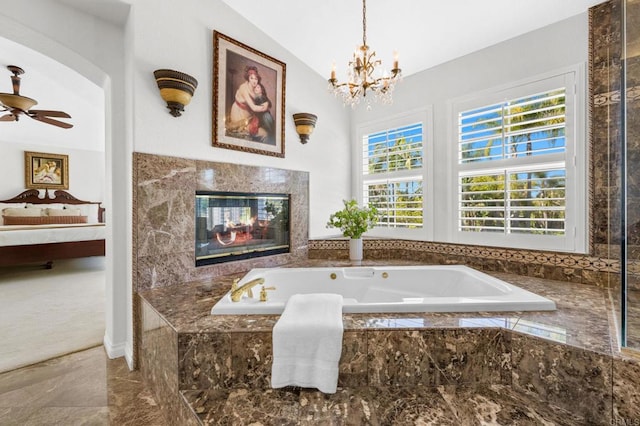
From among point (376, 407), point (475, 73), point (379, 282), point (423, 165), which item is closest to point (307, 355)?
point (376, 407)

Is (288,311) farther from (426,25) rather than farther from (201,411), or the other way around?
(426,25)

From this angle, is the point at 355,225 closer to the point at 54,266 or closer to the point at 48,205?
the point at 54,266

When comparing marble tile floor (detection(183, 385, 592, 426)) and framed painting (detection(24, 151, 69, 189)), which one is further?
framed painting (detection(24, 151, 69, 189))

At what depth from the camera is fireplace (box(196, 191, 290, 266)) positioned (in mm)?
2338

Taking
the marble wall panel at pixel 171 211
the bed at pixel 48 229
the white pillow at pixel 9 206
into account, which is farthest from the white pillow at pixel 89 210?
the marble wall panel at pixel 171 211

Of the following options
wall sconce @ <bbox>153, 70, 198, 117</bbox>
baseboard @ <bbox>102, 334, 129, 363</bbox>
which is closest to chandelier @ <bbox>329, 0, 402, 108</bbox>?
wall sconce @ <bbox>153, 70, 198, 117</bbox>

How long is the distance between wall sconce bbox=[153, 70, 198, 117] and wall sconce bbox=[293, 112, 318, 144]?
1064 mm

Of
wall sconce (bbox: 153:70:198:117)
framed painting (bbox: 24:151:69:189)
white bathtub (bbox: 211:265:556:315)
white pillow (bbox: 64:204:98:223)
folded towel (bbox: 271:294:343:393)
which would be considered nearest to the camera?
folded towel (bbox: 271:294:343:393)

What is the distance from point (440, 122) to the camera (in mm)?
2844

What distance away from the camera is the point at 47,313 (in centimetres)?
283

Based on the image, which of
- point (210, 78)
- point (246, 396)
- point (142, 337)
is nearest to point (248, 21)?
point (210, 78)

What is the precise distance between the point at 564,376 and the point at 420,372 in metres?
0.57

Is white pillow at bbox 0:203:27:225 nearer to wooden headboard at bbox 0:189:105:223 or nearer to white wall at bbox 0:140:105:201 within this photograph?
wooden headboard at bbox 0:189:105:223

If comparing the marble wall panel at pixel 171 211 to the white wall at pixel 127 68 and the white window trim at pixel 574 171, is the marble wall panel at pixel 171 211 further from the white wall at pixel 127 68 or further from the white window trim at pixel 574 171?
the white window trim at pixel 574 171
